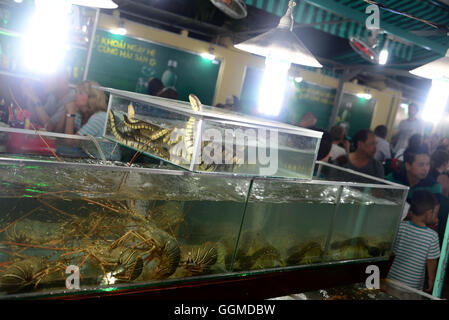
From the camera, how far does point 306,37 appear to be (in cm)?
1022

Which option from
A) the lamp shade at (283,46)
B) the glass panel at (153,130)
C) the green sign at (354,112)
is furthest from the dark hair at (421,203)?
the green sign at (354,112)

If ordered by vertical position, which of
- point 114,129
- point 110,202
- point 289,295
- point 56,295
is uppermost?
point 114,129

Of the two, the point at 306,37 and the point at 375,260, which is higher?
the point at 306,37

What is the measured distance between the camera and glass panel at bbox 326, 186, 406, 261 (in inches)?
108

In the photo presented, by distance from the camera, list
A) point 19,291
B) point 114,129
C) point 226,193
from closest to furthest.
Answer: point 19,291, point 226,193, point 114,129

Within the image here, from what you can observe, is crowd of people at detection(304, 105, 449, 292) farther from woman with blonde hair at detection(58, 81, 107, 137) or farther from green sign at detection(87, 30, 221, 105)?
green sign at detection(87, 30, 221, 105)

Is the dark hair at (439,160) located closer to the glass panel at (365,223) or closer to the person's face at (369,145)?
the person's face at (369,145)

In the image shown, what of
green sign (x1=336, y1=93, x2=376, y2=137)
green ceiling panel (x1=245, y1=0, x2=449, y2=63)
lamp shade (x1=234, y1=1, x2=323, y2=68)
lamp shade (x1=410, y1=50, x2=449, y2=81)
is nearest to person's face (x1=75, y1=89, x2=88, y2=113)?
green ceiling panel (x1=245, y1=0, x2=449, y2=63)

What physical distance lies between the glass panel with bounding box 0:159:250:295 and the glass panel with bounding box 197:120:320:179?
0.10 m

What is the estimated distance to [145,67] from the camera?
883 cm

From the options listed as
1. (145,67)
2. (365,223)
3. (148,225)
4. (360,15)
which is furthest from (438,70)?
(145,67)
